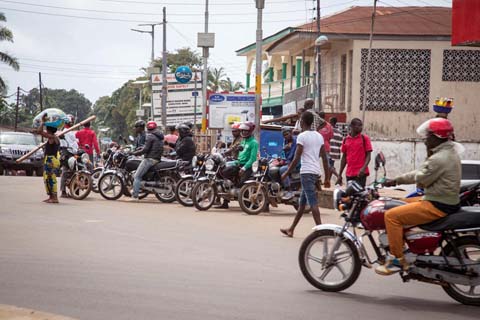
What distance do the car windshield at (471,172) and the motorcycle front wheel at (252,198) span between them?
13.1 ft

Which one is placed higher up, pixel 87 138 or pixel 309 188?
pixel 87 138

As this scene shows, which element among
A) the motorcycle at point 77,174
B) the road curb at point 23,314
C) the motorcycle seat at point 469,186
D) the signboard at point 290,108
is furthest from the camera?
the signboard at point 290,108

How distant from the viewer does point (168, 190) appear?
18.5 m

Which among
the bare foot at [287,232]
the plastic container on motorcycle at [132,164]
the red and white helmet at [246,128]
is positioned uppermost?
the red and white helmet at [246,128]

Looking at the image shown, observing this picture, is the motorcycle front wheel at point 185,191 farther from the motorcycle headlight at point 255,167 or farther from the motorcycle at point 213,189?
the motorcycle headlight at point 255,167

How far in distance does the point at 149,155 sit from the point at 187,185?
1335 mm

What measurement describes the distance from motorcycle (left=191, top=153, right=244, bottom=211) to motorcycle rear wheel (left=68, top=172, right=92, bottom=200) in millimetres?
2900

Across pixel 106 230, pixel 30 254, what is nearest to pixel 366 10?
pixel 106 230

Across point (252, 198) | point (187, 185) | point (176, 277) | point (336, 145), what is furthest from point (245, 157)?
point (176, 277)

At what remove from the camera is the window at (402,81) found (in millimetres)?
33406

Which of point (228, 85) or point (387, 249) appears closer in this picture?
point (387, 249)

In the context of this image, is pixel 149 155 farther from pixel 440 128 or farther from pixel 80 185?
pixel 440 128

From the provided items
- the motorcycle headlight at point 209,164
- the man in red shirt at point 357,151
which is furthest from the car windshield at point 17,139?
the man in red shirt at point 357,151

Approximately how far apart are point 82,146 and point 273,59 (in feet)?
105
